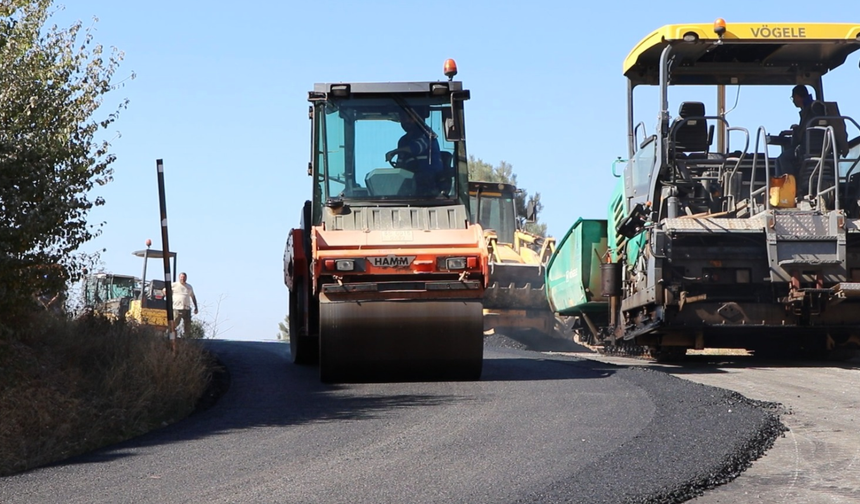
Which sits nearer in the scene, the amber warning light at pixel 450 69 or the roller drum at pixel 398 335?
the roller drum at pixel 398 335

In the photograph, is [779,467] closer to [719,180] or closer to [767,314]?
[767,314]

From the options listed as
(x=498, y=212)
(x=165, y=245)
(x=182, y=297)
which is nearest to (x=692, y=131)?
(x=165, y=245)

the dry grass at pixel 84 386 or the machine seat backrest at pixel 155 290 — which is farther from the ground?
the machine seat backrest at pixel 155 290

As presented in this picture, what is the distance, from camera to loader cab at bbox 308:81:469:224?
11102 mm

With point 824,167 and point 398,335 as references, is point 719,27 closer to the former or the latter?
point 824,167

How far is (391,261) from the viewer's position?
10.3 meters

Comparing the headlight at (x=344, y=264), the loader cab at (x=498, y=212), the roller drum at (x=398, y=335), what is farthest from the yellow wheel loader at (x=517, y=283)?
the headlight at (x=344, y=264)

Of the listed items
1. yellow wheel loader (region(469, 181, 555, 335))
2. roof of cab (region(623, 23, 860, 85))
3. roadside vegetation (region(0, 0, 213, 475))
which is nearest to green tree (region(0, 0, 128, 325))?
roadside vegetation (region(0, 0, 213, 475))

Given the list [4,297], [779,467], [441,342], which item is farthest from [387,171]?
[779,467]

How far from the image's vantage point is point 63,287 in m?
10.0

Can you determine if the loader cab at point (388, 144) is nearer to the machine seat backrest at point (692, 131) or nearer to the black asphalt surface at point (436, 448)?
the black asphalt surface at point (436, 448)

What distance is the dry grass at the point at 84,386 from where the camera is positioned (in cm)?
813

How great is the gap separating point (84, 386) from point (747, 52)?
326 inches

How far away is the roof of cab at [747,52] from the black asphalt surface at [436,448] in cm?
435
